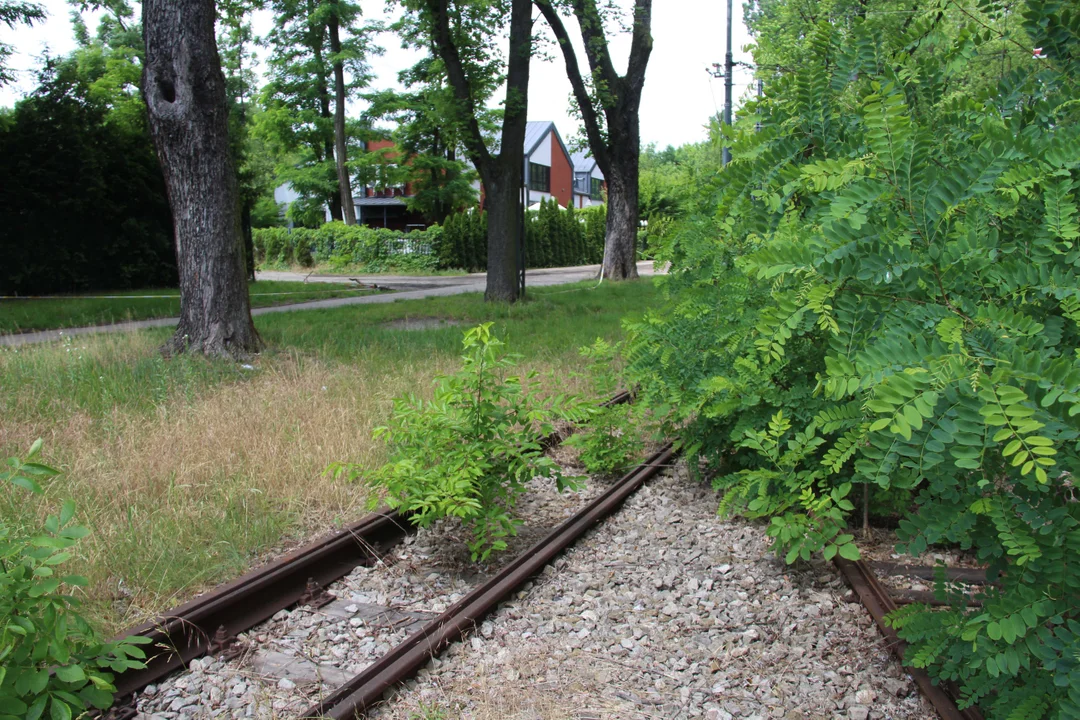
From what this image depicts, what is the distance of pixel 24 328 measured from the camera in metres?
12.4

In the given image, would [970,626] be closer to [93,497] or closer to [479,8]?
[93,497]

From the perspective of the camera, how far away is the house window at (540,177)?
66.8 m

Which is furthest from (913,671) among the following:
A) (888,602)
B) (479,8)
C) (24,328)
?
(479,8)

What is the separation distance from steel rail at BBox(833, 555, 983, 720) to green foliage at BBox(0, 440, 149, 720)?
2717mm

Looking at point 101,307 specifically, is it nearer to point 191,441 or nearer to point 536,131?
point 191,441

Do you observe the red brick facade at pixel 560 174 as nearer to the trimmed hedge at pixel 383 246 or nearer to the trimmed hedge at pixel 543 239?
the trimmed hedge at pixel 543 239

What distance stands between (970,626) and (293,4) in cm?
4139

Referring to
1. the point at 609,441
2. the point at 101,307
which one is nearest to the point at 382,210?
the point at 101,307

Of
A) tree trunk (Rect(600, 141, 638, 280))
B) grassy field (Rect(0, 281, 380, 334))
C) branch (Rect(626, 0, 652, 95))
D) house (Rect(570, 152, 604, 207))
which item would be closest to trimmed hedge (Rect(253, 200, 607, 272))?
tree trunk (Rect(600, 141, 638, 280))

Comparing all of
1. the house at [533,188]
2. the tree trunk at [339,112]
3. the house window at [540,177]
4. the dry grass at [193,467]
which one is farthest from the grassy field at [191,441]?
the house window at [540,177]

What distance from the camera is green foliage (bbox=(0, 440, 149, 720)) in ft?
7.93

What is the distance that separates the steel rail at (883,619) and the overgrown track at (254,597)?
2357 mm

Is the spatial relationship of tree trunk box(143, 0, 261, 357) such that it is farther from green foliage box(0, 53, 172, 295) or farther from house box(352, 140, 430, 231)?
house box(352, 140, 430, 231)

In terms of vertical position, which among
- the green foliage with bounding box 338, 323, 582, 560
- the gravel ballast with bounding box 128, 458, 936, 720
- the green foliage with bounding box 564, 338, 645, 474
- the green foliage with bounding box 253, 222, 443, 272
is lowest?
the gravel ballast with bounding box 128, 458, 936, 720
